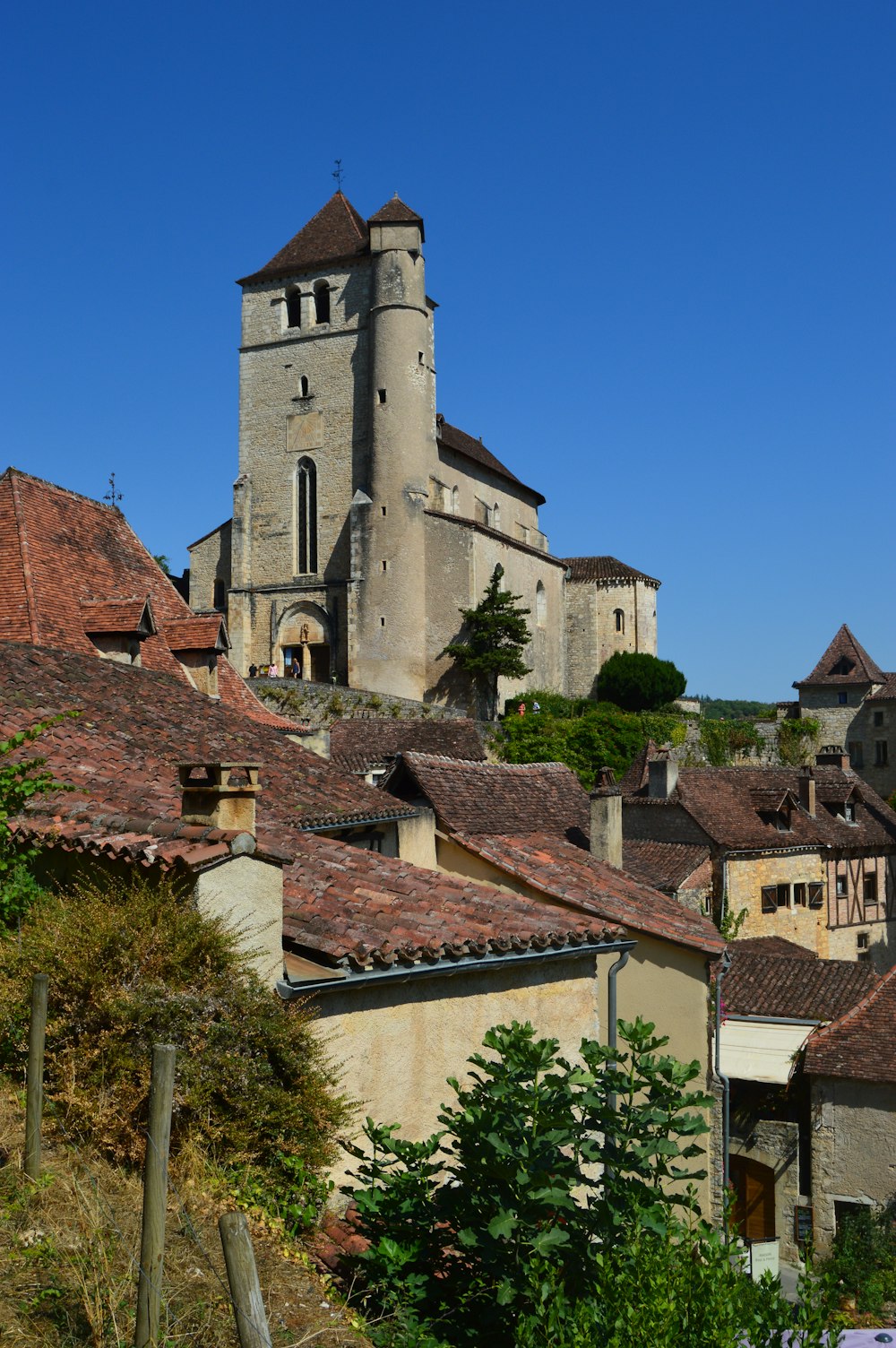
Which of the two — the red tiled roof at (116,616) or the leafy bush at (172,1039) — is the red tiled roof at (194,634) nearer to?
the red tiled roof at (116,616)

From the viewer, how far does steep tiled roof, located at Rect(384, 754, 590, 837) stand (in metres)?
15.9

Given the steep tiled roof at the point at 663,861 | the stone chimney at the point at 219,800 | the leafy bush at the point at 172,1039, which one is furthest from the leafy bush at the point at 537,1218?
the steep tiled roof at the point at 663,861

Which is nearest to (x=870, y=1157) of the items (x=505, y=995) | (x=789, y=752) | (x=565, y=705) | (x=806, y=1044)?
(x=806, y=1044)

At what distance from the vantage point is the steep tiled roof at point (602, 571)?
6494 cm

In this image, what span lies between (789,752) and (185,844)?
171 feet

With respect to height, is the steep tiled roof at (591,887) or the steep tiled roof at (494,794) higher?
the steep tiled roof at (494,794)

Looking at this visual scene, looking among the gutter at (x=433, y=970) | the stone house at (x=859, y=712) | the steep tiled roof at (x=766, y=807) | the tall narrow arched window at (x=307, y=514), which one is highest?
the tall narrow arched window at (x=307, y=514)

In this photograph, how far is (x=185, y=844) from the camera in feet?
25.0

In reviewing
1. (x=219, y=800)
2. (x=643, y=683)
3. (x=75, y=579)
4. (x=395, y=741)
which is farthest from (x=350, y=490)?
(x=219, y=800)

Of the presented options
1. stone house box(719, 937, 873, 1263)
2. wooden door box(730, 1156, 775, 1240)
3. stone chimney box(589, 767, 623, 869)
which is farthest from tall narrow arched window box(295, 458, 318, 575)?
stone chimney box(589, 767, 623, 869)

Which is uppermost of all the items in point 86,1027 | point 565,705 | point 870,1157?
point 565,705

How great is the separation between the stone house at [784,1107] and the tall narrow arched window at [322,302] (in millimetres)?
40770

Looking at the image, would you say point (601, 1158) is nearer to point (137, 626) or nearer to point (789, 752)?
point (137, 626)

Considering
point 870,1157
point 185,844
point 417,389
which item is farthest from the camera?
point 417,389
